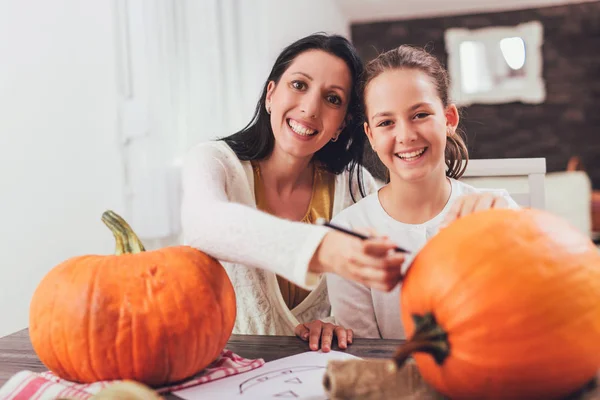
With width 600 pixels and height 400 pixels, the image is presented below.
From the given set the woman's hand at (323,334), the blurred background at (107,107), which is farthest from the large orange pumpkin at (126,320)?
the blurred background at (107,107)

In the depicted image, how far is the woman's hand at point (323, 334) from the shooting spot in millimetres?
875

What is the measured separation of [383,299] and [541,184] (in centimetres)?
68

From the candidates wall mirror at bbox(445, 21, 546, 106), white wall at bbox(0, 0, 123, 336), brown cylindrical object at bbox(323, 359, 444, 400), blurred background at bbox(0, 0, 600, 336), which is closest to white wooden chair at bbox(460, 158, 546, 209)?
blurred background at bbox(0, 0, 600, 336)

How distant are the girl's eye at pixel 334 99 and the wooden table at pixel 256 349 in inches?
23.9

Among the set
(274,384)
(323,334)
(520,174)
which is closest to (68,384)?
(274,384)

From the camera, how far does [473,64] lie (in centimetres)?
548

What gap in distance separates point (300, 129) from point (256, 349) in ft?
1.92

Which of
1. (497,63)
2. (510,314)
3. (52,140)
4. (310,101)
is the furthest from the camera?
(497,63)

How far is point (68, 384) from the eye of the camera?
2.40 feet

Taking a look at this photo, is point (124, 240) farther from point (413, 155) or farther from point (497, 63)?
point (497, 63)

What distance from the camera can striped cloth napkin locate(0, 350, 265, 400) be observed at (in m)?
0.68

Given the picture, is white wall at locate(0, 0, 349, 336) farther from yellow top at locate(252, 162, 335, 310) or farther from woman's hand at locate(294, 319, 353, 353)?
woman's hand at locate(294, 319, 353, 353)

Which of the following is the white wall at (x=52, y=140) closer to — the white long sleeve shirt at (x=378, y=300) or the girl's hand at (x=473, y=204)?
the white long sleeve shirt at (x=378, y=300)

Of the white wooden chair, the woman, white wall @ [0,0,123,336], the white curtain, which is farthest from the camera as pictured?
the white curtain
